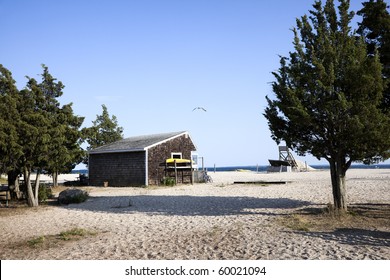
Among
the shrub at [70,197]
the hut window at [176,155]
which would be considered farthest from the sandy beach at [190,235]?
the hut window at [176,155]

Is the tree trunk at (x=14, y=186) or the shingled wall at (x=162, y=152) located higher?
the shingled wall at (x=162, y=152)

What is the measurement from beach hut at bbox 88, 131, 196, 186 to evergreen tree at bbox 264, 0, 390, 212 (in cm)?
1818

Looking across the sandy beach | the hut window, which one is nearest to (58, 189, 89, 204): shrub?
the sandy beach

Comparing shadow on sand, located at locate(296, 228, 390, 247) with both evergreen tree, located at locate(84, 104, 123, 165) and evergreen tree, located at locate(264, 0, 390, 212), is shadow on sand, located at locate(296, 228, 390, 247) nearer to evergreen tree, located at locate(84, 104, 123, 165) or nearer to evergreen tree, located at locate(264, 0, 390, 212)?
evergreen tree, located at locate(264, 0, 390, 212)

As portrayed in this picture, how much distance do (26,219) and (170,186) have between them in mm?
16861

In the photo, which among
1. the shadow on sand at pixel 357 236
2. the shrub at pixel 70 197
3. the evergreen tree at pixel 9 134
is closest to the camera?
the shadow on sand at pixel 357 236

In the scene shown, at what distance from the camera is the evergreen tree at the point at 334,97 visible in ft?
37.8

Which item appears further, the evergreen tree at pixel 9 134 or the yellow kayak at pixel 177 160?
the yellow kayak at pixel 177 160

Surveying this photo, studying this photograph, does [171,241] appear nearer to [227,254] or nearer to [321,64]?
[227,254]

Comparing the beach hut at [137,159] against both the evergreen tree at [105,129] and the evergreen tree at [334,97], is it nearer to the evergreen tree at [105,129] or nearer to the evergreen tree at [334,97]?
the evergreen tree at [105,129]

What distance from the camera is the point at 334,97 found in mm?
12320

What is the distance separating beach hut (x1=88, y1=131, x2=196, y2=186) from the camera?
30016 millimetres

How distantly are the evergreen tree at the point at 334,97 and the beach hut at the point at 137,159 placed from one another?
18183 millimetres

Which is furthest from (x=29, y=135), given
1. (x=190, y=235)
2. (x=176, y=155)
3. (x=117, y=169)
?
(x=176, y=155)
